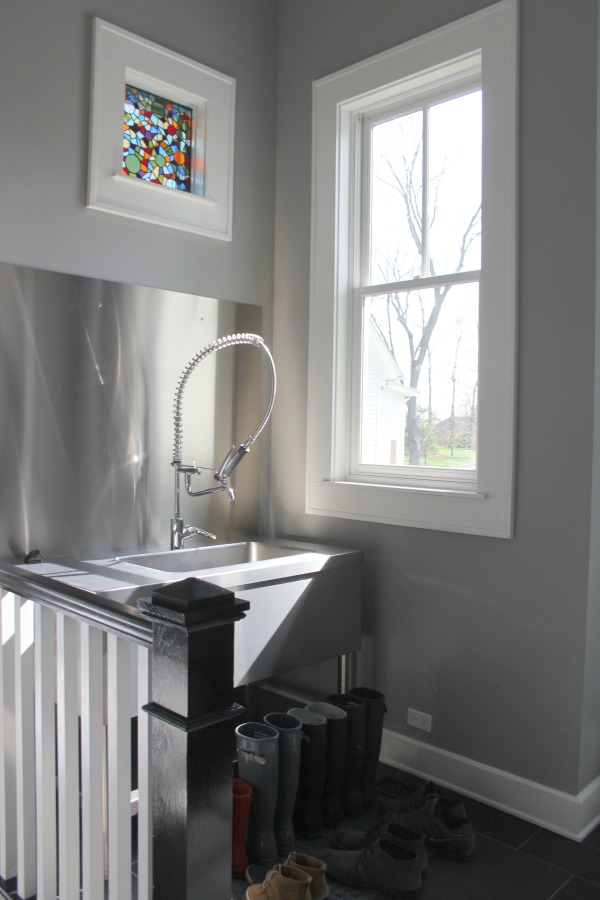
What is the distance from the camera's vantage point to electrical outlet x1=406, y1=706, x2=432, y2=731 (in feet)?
8.51

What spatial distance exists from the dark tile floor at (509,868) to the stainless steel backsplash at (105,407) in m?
1.22

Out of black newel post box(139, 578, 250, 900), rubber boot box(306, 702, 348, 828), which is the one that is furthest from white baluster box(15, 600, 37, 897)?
rubber boot box(306, 702, 348, 828)

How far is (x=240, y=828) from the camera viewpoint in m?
2.02

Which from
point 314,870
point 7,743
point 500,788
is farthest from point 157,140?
point 500,788

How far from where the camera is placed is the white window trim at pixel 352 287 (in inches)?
93.6

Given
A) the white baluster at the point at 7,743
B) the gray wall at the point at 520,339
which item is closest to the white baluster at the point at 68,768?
the white baluster at the point at 7,743

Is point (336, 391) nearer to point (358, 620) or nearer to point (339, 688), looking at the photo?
point (358, 620)

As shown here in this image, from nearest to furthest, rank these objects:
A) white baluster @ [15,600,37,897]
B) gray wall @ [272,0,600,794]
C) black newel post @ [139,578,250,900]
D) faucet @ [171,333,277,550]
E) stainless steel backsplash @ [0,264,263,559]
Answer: black newel post @ [139,578,250,900]
white baluster @ [15,600,37,897]
gray wall @ [272,0,600,794]
stainless steel backsplash @ [0,264,263,559]
faucet @ [171,333,277,550]

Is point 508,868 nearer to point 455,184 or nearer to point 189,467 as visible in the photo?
point 189,467

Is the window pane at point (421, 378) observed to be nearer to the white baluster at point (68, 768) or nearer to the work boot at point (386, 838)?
the work boot at point (386, 838)

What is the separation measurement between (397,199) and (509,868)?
7.59ft

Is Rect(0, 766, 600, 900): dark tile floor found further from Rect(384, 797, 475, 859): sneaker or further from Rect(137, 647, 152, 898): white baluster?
→ Rect(137, 647, 152, 898): white baluster

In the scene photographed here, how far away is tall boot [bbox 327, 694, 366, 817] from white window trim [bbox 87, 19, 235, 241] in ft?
6.16

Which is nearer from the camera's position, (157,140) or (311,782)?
(311,782)
